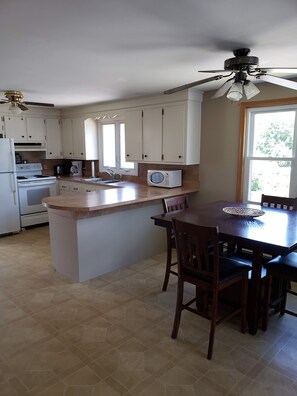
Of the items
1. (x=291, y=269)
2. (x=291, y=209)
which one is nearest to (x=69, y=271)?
(x=291, y=269)

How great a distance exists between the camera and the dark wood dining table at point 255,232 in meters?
2.11

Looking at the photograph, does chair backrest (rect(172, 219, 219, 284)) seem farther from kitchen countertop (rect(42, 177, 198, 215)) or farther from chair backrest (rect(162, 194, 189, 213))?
kitchen countertop (rect(42, 177, 198, 215))

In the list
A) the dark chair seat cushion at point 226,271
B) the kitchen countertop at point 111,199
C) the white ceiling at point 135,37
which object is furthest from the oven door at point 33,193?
the dark chair seat cushion at point 226,271

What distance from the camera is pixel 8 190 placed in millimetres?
5000

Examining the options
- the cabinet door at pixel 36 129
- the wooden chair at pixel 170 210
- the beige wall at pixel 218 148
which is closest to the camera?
the wooden chair at pixel 170 210

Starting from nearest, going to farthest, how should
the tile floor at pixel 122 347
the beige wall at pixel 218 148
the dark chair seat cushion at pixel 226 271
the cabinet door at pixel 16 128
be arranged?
the tile floor at pixel 122 347, the dark chair seat cushion at pixel 226 271, the beige wall at pixel 218 148, the cabinet door at pixel 16 128

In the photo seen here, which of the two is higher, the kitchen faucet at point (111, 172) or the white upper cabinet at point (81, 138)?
the white upper cabinet at point (81, 138)

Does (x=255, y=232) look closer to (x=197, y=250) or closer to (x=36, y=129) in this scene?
(x=197, y=250)

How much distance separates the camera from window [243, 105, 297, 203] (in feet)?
11.6

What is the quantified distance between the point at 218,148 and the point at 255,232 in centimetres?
207

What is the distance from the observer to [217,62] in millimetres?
2682

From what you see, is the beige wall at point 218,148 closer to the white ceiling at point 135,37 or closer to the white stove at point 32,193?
the white ceiling at point 135,37

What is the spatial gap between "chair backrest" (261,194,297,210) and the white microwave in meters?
1.43

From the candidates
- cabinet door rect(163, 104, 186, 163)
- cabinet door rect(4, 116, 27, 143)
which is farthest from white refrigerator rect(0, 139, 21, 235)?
cabinet door rect(163, 104, 186, 163)
